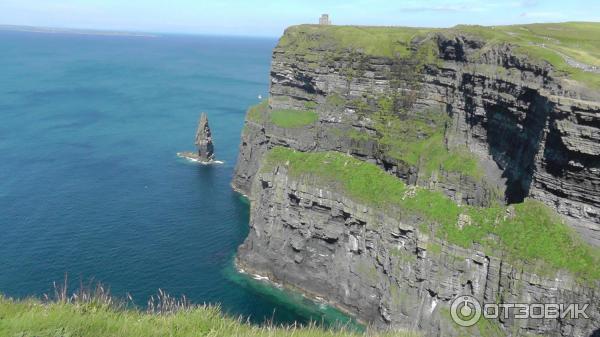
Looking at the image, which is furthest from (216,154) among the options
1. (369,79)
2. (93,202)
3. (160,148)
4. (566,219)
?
(566,219)

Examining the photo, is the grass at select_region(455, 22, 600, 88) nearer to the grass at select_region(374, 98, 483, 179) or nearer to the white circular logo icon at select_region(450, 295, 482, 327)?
the grass at select_region(374, 98, 483, 179)

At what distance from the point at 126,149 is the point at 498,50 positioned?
8301cm

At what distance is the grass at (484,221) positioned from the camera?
134 feet

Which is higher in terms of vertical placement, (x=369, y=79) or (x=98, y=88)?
(x=369, y=79)

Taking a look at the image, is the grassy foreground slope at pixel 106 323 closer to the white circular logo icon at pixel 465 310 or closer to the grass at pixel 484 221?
the grass at pixel 484 221

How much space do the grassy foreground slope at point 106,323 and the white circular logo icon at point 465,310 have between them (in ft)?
106

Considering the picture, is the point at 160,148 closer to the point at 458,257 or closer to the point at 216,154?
the point at 216,154

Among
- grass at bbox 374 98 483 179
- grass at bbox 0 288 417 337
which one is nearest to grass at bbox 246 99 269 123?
grass at bbox 374 98 483 179

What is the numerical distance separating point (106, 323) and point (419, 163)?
58635 millimetres

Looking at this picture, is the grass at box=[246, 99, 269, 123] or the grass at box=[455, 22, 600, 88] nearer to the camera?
the grass at box=[455, 22, 600, 88]

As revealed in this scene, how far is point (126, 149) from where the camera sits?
112062mm

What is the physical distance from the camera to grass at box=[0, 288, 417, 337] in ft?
44.9

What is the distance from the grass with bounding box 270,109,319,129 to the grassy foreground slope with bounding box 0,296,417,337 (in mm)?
66815

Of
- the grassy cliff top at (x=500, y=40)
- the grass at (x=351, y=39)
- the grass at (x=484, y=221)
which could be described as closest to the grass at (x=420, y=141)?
the grass at (x=351, y=39)
